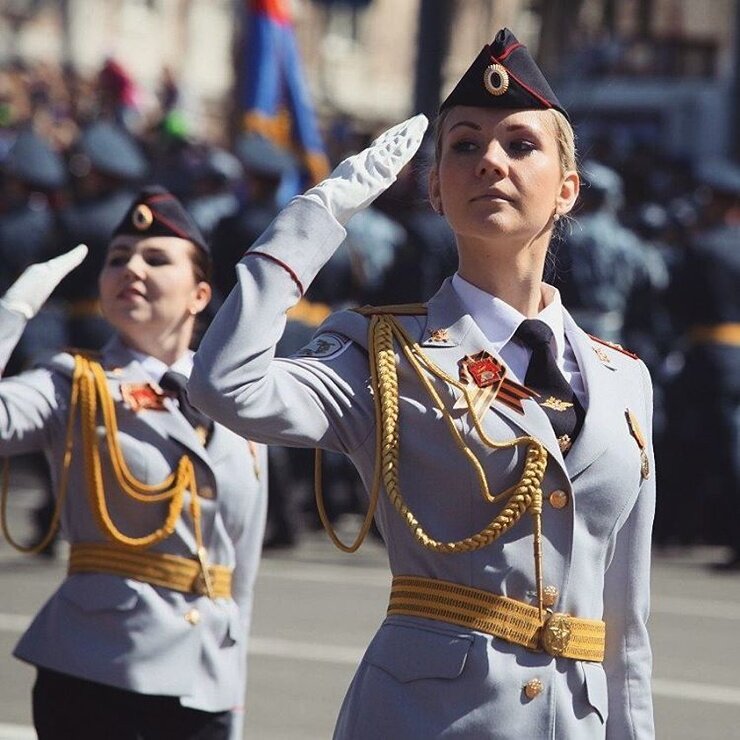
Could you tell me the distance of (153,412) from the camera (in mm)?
5082

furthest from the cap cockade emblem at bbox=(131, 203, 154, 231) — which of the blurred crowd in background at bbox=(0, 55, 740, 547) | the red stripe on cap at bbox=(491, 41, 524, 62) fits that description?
the blurred crowd in background at bbox=(0, 55, 740, 547)

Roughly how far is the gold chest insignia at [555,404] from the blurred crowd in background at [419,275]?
7.58 meters

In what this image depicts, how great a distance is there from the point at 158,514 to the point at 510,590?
1.70 meters

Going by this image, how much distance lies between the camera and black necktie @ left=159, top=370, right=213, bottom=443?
5117mm

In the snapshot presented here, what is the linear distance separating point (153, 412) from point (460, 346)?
1688 millimetres

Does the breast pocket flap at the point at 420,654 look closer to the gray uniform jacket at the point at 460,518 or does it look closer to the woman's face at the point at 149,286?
the gray uniform jacket at the point at 460,518

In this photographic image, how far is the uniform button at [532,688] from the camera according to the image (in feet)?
11.1

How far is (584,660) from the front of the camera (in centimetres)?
349

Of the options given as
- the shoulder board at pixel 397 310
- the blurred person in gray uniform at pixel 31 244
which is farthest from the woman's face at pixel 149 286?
the blurred person in gray uniform at pixel 31 244

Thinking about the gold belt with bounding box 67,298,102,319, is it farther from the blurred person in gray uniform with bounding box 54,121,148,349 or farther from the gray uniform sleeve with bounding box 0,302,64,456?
the gray uniform sleeve with bounding box 0,302,64,456

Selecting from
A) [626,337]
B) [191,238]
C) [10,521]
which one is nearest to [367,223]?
[626,337]

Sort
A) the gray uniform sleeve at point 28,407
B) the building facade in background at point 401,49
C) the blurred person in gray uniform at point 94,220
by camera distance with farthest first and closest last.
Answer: the building facade in background at point 401,49, the blurred person in gray uniform at point 94,220, the gray uniform sleeve at point 28,407

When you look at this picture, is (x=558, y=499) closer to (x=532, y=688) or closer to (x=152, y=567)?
(x=532, y=688)

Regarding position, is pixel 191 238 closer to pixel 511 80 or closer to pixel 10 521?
pixel 511 80
